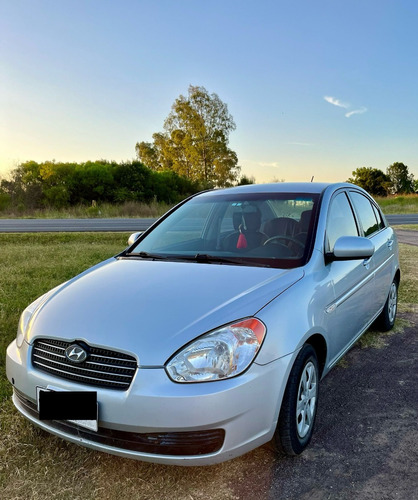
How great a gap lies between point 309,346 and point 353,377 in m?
1.36

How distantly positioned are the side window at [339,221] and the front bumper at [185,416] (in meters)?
1.33

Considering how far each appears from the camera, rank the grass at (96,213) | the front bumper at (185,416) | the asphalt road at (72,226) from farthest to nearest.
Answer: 1. the grass at (96,213)
2. the asphalt road at (72,226)
3. the front bumper at (185,416)

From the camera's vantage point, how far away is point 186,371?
1992mm

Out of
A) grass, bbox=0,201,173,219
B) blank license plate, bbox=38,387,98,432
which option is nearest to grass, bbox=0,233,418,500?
blank license plate, bbox=38,387,98,432

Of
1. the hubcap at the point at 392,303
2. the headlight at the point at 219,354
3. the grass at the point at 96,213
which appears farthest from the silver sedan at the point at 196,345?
the grass at the point at 96,213

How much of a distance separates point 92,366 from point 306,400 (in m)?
1.25

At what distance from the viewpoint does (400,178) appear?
301ft

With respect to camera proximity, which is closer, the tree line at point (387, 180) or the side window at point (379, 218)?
the side window at point (379, 218)

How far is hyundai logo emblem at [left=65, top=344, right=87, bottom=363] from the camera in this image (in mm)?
2117

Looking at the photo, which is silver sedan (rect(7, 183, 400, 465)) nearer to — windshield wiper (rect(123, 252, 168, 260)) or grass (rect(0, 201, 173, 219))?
windshield wiper (rect(123, 252, 168, 260))

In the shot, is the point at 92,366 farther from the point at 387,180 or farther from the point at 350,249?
the point at 387,180

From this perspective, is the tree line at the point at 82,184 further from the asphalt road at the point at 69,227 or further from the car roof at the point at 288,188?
the car roof at the point at 288,188

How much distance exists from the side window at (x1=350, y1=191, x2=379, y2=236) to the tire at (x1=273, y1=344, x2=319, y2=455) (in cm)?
184

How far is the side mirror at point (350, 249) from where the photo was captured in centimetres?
286
